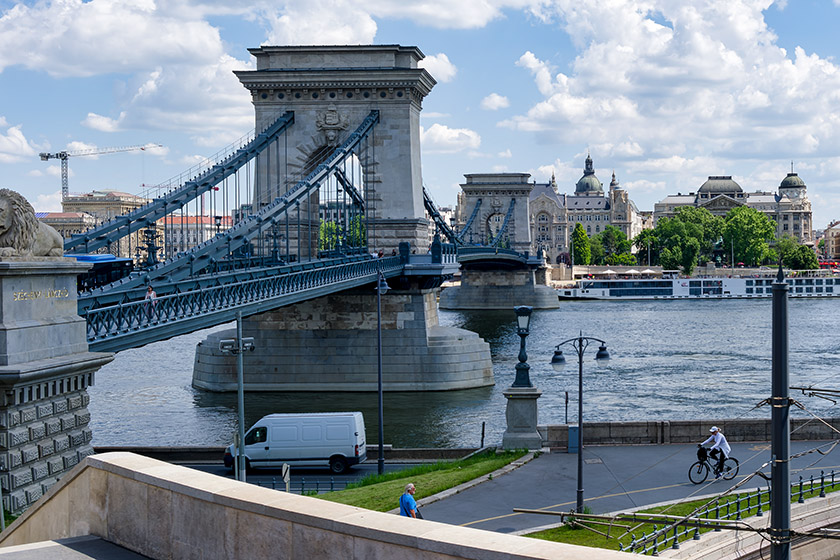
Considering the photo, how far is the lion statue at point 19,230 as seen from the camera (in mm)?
18938

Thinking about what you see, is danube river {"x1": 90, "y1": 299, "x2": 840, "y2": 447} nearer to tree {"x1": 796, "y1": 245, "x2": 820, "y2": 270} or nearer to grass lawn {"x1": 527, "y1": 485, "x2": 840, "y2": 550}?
grass lawn {"x1": 527, "y1": 485, "x2": 840, "y2": 550}

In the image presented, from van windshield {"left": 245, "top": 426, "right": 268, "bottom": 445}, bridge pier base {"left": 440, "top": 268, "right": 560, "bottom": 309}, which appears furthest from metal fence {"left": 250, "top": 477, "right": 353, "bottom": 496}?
bridge pier base {"left": 440, "top": 268, "right": 560, "bottom": 309}

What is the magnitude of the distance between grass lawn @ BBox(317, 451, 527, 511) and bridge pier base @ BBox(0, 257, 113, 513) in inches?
200

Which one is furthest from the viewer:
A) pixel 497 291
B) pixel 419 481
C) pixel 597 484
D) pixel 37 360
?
pixel 497 291

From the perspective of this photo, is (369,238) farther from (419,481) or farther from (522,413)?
(419,481)

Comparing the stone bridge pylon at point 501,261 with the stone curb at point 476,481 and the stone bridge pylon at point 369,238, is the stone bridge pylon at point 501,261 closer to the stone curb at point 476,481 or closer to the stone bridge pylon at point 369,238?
the stone bridge pylon at point 369,238

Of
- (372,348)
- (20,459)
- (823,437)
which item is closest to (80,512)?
(20,459)

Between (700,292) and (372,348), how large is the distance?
101355 millimetres

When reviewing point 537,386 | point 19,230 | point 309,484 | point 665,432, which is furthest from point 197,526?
point 537,386

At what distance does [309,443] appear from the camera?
93.5ft

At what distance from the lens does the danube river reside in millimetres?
40062

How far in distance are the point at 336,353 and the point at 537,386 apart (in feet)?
34.8

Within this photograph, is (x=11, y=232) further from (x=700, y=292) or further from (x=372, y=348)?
(x=700, y=292)

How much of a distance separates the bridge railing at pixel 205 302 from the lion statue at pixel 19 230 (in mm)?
4459
